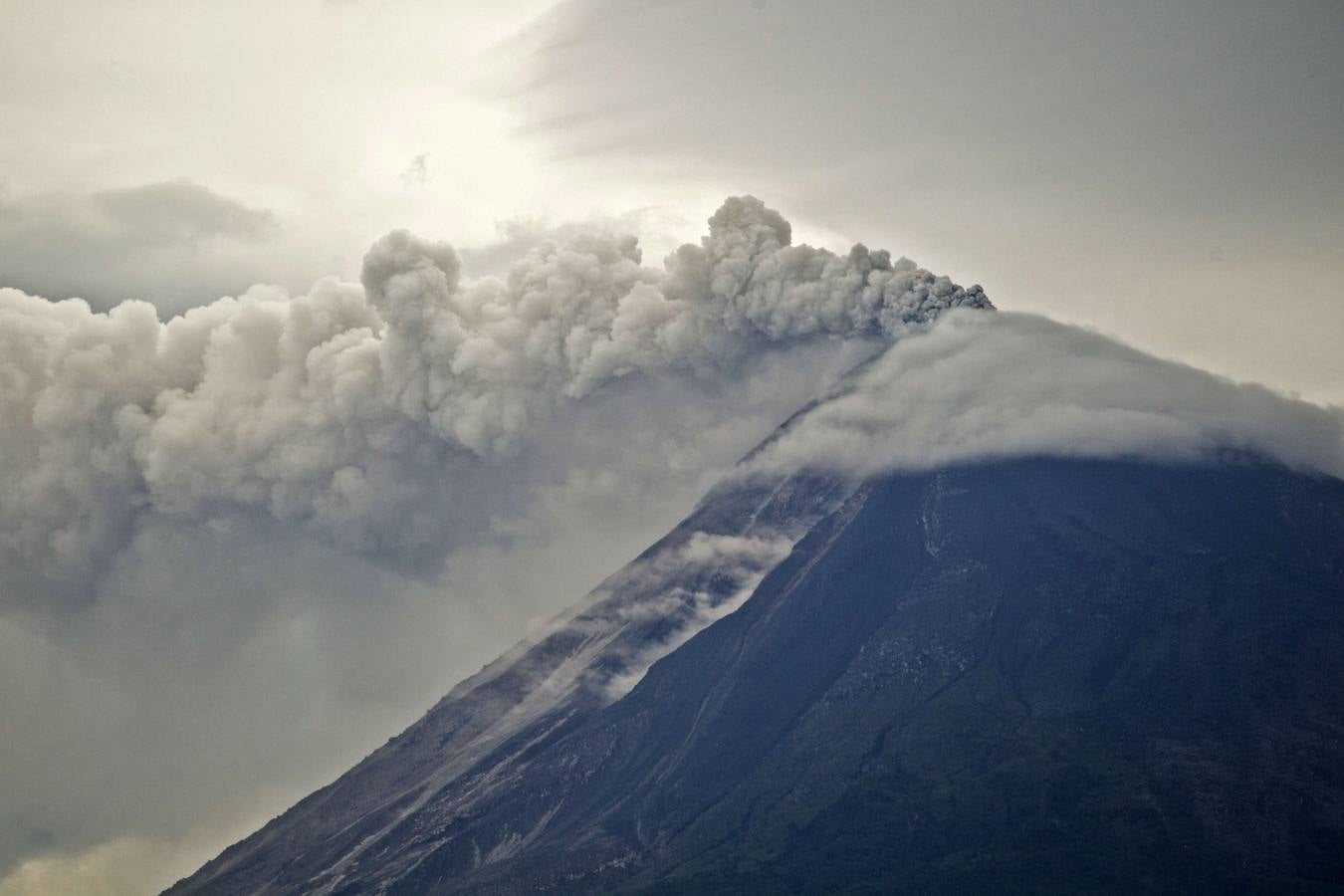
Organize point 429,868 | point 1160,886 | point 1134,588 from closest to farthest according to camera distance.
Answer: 1. point 1160,886
2. point 429,868
3. point 1134,588

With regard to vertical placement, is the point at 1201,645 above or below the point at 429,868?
below

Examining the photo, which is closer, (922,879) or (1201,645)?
(922,879)

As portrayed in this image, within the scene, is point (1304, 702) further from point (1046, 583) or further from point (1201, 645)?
point (1046, 583)

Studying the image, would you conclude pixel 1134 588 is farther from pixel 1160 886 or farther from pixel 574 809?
pixel 574 809

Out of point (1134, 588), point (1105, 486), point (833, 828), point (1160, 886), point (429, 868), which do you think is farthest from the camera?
point (1105, 486)

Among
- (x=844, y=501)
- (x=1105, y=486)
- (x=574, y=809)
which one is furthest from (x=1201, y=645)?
(x=574, y=809)

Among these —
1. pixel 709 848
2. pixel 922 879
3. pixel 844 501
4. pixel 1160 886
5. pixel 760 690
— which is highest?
pixel 844 501

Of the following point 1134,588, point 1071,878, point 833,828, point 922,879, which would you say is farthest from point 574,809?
point 1134,588
